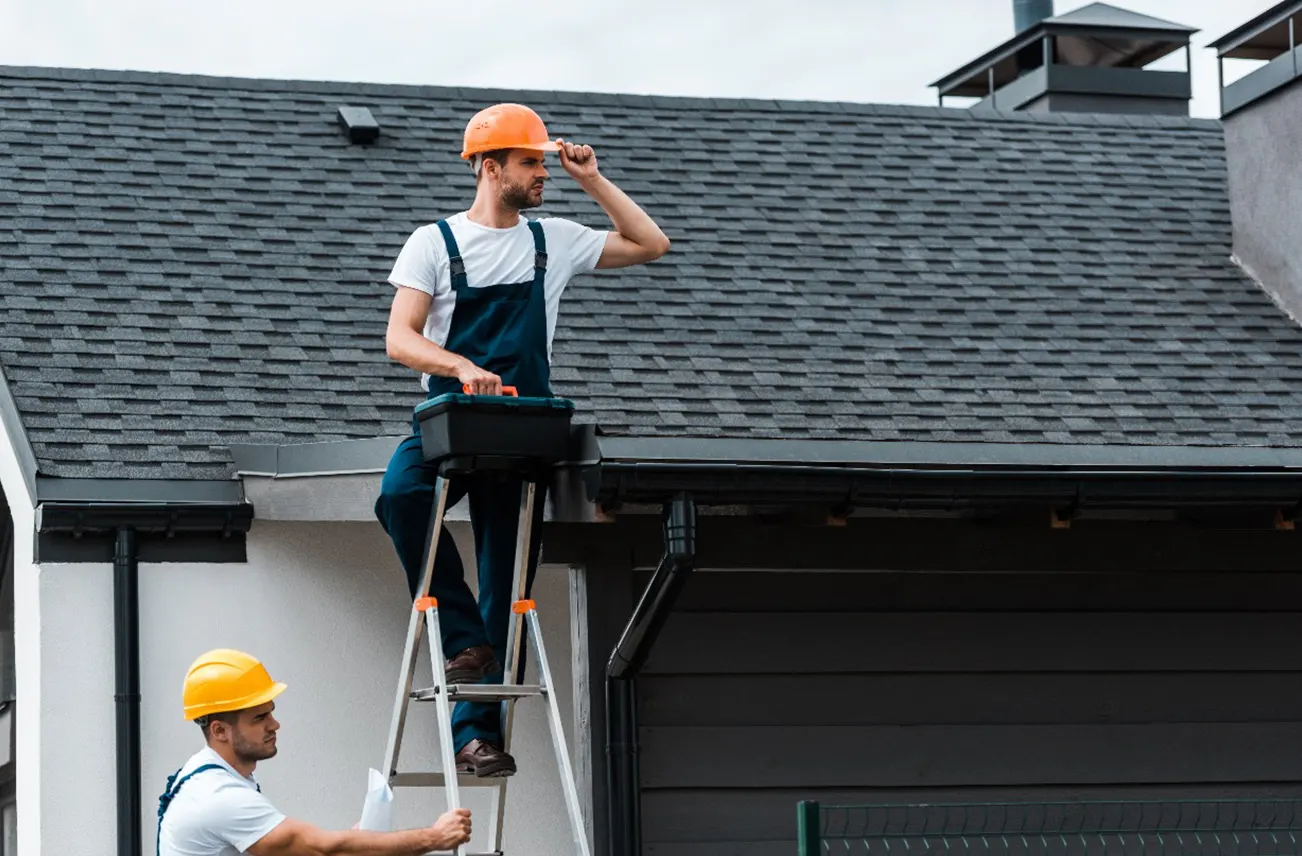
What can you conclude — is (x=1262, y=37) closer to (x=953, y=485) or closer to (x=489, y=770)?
(x=953, y=485)

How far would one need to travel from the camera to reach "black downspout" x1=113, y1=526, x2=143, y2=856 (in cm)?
775

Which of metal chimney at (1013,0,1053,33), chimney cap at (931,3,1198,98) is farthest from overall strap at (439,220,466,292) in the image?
metal chimney at (1013,0,1053,33)

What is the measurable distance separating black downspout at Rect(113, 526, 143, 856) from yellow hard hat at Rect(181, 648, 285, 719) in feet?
8.35

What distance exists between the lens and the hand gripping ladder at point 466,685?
6027 millimetres

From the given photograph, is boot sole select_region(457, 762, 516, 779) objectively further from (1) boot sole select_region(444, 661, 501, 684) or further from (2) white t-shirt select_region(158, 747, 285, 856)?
(2) white t-shirt select_region(158, 747, 285, 856)

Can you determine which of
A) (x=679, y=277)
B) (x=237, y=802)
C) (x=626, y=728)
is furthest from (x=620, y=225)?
(x=679, y=277)

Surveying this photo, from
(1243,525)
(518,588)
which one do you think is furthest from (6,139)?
(1243,525)

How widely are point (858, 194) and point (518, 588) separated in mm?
5443

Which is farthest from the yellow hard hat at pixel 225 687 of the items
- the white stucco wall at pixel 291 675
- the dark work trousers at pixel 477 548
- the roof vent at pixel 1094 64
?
the roof vent at pixel 1094 64

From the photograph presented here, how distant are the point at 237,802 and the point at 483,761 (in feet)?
3.82

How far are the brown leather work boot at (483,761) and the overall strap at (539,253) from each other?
1365 mm

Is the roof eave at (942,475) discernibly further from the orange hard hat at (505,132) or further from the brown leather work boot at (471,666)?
the orange hard hat at (505,132)

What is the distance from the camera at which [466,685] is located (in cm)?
614

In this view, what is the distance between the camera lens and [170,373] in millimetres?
8727
